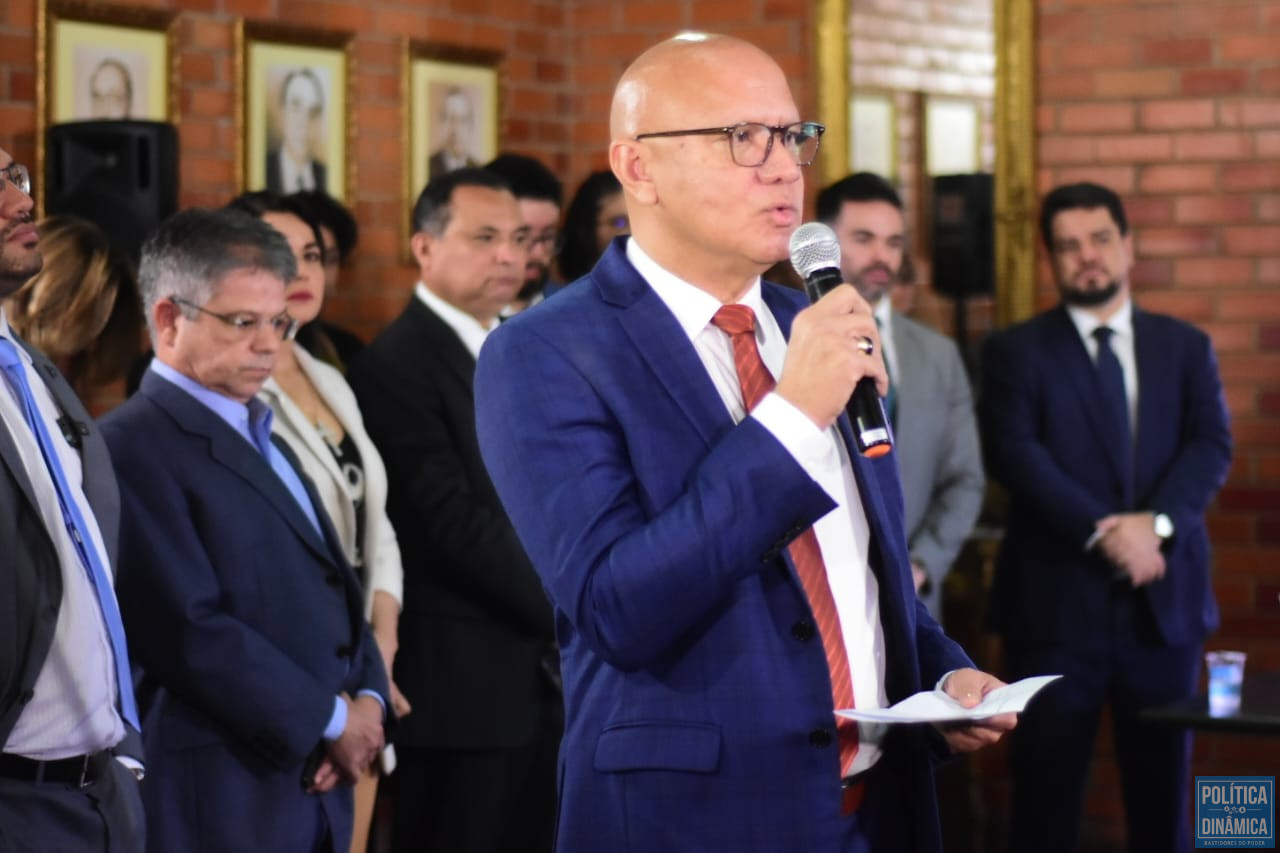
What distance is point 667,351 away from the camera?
2033 millimetres

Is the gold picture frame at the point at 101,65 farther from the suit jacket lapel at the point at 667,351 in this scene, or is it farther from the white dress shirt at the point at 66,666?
the suit jacket lapel at the point at 667,351

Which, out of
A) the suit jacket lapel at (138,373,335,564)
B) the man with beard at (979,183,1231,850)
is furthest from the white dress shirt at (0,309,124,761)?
the man with beard at (979,183,1231,850)

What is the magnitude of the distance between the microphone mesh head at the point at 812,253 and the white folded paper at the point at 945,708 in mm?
505

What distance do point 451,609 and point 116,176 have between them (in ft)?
4.54

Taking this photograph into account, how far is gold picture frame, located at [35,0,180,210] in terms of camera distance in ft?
15.0

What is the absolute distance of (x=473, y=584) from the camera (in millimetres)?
3924

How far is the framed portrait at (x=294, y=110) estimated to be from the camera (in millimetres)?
5129

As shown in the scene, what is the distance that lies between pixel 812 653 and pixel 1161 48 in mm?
3962

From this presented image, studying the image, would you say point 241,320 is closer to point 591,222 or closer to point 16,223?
point 16,223

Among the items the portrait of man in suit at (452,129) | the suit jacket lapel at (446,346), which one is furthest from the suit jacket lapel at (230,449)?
the portrait of man in suit at (452,129)

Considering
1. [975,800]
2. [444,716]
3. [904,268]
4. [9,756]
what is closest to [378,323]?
[904,268]

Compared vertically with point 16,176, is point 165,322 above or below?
below

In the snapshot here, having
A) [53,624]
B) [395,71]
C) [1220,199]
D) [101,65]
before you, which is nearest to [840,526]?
[53,624]

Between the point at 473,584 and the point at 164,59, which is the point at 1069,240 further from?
the point at 164,59
